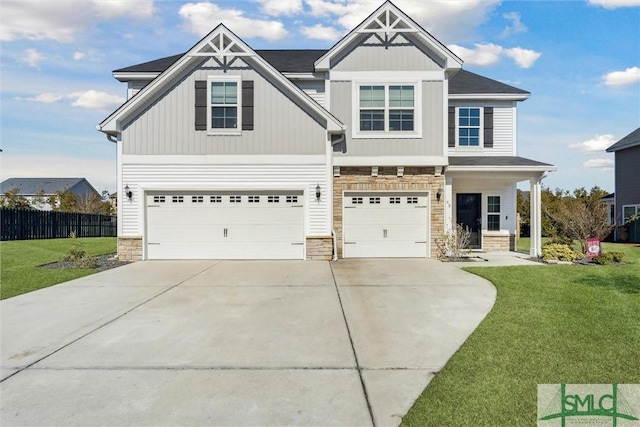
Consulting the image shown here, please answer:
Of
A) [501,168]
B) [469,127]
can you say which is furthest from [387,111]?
[501,168]

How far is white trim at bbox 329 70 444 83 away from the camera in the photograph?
13.4 meters

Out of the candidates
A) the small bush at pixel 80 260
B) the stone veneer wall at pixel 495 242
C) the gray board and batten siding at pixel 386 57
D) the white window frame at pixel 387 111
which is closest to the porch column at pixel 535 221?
the stone veneer wall at pixel 495 242

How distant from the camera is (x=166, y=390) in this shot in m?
3.81

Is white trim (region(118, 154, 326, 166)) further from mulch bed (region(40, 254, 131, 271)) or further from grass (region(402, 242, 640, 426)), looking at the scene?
grass (region(402, 242, 640, 426))

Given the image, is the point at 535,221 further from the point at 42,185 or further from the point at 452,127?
the point at 42,185

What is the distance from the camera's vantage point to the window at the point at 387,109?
13367 mm

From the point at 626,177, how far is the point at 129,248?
89.1 ft

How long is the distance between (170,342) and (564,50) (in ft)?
48.9

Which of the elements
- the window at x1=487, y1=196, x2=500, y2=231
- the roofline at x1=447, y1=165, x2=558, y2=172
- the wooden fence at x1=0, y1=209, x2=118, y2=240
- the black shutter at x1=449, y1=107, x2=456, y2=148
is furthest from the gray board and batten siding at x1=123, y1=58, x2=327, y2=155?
the wooden fence at x1=0, y1=209, x2=118, y2=240

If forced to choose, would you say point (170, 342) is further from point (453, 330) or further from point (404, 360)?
point (453, 330)

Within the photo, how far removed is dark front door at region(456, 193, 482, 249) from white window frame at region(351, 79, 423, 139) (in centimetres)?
398

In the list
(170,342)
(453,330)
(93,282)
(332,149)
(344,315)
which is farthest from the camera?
(332,149)

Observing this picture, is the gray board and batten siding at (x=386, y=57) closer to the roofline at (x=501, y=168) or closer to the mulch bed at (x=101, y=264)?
the roofline at (x=501, y=168)

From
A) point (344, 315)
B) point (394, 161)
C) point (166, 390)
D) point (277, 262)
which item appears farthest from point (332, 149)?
point (166, 390)
